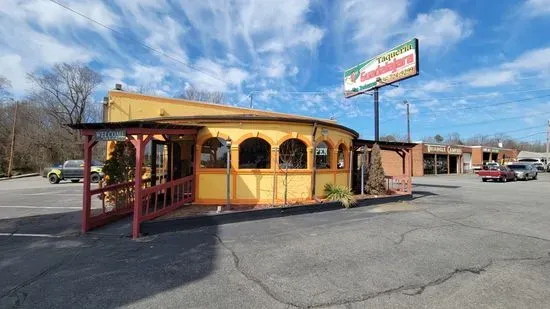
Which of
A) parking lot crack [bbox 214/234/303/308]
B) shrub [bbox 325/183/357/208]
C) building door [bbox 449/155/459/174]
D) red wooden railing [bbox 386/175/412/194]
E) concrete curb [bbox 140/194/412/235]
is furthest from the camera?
building door [bbox 449/155/459/174]

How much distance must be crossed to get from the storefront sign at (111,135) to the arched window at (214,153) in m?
3.47

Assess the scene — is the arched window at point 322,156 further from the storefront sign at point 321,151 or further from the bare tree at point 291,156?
the bare tree at point 291,156

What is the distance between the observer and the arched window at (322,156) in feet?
41.7

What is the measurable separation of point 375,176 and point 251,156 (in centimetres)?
610

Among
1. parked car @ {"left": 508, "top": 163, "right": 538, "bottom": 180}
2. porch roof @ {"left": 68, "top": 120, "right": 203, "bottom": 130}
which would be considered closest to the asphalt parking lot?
porch roof @ {"left": 68, "top": 120, "right": 203, "bottom": 130}

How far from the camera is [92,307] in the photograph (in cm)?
415

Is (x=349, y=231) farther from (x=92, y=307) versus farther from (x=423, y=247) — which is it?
(x=92, y=307)

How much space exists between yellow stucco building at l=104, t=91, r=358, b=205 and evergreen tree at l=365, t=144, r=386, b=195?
2466mm

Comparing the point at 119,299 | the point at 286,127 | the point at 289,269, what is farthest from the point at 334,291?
the point at 286,127

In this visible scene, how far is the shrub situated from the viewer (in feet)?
39.6

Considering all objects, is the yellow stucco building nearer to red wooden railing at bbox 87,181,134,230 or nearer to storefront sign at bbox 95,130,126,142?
red wooden railing at bbox 87,181,134,230

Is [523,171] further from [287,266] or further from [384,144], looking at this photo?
[287,266]

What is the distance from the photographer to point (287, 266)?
18.5 ft

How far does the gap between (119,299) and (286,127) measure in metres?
8.40
